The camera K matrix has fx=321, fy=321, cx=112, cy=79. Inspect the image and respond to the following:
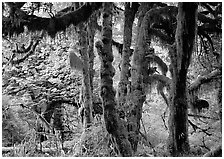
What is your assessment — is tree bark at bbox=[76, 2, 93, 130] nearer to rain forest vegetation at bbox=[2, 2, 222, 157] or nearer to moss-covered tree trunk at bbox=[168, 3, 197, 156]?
rain forest vegetation at bbox=[2, 2, 222, 157]

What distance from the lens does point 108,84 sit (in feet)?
13.6

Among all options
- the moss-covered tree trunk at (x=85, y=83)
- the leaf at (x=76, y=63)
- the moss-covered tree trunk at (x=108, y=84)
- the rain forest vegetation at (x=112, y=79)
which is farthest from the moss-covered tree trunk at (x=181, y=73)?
the leaf at (x=76, y=63)

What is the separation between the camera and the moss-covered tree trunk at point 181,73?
480 centimetres

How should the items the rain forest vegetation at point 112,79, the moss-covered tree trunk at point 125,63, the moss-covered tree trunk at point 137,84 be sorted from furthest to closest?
the moss-covered tree trunk at point 125,63 < the moss-covered tree trunk at point 137,84 < the rain forest vegetation at point 112,79

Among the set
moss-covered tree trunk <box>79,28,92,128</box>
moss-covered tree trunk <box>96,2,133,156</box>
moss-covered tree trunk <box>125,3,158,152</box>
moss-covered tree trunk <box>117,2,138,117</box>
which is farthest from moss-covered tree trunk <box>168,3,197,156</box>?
moss-covered tree trunk <box>79,28,92,128</box>

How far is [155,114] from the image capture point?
9.72 metres

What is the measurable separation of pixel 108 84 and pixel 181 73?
1.48 metres

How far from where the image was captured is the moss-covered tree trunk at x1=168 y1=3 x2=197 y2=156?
480 centimetres

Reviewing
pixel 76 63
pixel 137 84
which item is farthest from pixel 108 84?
pixel 76 63

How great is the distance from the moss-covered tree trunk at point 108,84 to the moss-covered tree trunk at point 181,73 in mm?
1245

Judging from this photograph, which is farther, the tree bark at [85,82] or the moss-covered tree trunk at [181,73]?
the tree bark at [85,82]

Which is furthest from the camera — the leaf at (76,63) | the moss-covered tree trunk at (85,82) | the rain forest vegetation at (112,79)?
the leaf at (76,63)

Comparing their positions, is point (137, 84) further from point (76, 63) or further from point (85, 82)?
point (76, 63)

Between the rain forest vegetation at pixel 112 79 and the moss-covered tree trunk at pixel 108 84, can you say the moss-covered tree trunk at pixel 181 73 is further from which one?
the moss-covered tree trunk at pixel 108 84
